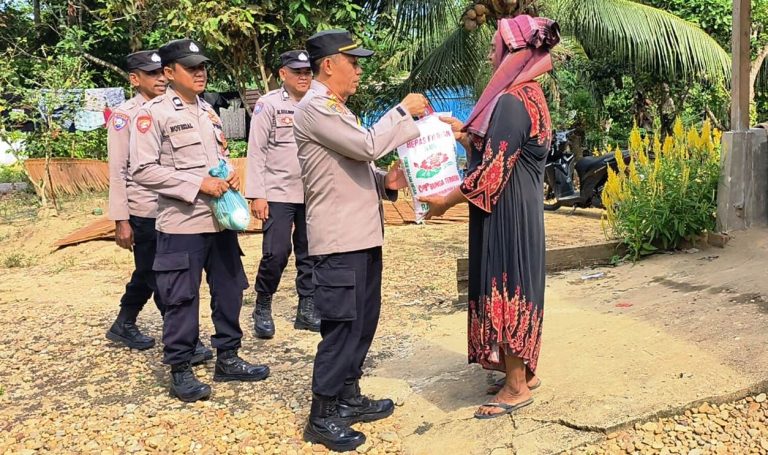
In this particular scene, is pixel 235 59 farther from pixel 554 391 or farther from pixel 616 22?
pixel 554 391

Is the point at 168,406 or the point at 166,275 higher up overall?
the point at 166,275

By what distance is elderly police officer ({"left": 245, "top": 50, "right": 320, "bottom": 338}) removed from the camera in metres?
4.43

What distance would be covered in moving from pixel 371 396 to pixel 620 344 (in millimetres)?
1279

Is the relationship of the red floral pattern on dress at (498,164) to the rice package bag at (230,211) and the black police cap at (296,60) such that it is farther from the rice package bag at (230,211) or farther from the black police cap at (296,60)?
the black police cap at (296,60)

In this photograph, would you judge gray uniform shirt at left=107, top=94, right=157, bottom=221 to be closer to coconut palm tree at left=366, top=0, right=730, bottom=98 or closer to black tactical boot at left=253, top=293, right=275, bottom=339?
black tactical boot at left=253, top=293, right=275, bottom=339

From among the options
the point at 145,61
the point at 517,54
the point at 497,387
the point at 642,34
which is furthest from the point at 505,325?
the point at 642,34

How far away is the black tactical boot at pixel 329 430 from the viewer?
2863 mm

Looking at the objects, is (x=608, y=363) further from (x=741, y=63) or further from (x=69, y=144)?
(x=69, y=144)

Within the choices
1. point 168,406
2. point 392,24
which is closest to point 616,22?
point 392,24

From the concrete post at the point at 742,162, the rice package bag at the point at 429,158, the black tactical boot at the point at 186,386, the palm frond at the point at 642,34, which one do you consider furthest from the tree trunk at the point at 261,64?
the rice package bag at the point at 429,158

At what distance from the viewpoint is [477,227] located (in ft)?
9.49

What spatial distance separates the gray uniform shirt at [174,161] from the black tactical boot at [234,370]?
0.74m

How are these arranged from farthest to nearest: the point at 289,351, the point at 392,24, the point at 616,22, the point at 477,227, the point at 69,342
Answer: the point at 392,24 < the point at 616,22 < the point at 69,342 < the point at 289,351 < the point at 477,227

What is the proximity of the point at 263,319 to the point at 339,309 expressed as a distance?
6.32 ft
